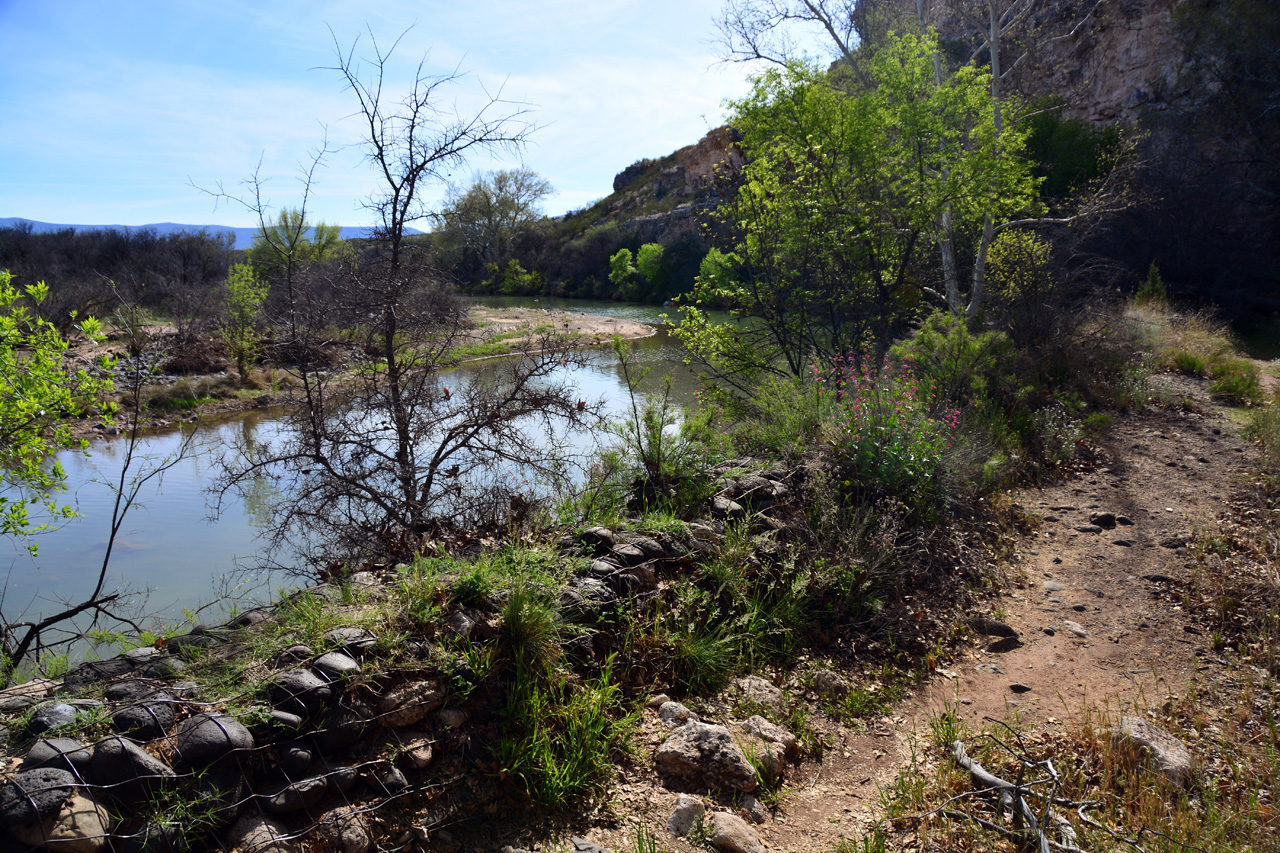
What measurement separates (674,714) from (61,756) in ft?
8.21

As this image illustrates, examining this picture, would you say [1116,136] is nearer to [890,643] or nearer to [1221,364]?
[1221,364]

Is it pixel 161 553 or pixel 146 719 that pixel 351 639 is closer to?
pixel 146 719

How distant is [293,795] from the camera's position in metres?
2.42

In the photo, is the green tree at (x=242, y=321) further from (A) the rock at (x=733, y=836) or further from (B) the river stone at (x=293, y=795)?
(A) the rock at (x=733, y=836)

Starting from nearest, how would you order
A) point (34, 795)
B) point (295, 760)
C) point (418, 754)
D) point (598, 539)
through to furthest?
point (34, 795) < point (295, 760) < point (418, 754) < point (598, 539)

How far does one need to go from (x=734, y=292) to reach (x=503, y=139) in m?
4.80

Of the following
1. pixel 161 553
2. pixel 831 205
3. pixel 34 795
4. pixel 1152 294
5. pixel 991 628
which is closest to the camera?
pixel 34 795

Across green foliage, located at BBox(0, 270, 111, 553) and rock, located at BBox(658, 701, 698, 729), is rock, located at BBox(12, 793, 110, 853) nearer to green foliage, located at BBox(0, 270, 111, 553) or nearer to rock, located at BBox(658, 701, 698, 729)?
rock, located at BBox(658, 701, 698, 729)

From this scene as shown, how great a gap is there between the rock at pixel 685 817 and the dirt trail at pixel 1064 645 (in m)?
0.05

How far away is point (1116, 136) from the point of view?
2225 centimetres

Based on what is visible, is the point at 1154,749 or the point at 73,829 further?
the point at 1154,749

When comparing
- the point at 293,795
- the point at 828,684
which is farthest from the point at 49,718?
the point at 828,684

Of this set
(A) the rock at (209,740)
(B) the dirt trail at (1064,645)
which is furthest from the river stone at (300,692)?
(B) the dirt trail at (1064,645)

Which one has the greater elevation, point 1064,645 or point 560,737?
point 560,737
